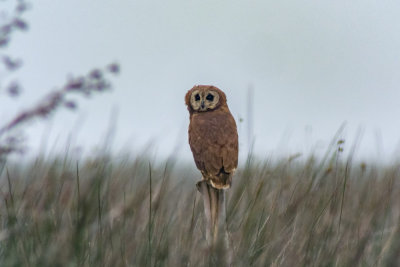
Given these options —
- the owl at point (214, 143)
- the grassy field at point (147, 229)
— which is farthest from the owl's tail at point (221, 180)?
the grassy field at point (147, 229)

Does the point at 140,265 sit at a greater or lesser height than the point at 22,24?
lesser

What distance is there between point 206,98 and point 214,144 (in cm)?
25

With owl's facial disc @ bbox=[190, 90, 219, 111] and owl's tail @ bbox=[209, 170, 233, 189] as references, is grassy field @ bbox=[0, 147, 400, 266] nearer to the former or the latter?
owl's tail @ bbox=[209, 170, 233, 189]

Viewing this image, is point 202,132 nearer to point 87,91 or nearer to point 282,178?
point 282,178

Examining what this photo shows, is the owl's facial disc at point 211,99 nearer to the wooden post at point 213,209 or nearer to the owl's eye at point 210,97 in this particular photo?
the owl's eye at point 210,97

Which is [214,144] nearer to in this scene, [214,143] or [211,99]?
[214,143]

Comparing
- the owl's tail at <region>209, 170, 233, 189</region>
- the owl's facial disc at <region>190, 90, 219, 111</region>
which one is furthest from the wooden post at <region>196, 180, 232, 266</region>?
the owl's facial disc at <region>190, 90, 219, 111</region>

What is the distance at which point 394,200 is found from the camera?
3184 millimetres

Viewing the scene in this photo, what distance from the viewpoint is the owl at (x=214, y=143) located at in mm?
2094

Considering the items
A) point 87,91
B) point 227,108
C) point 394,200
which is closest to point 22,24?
point 87,91

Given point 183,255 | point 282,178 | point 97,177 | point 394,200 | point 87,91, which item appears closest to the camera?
point 97,177

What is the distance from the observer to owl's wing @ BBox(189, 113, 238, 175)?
2094mm

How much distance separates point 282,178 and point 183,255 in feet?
3.61

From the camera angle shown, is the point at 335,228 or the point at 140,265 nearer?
the point at 140,265
